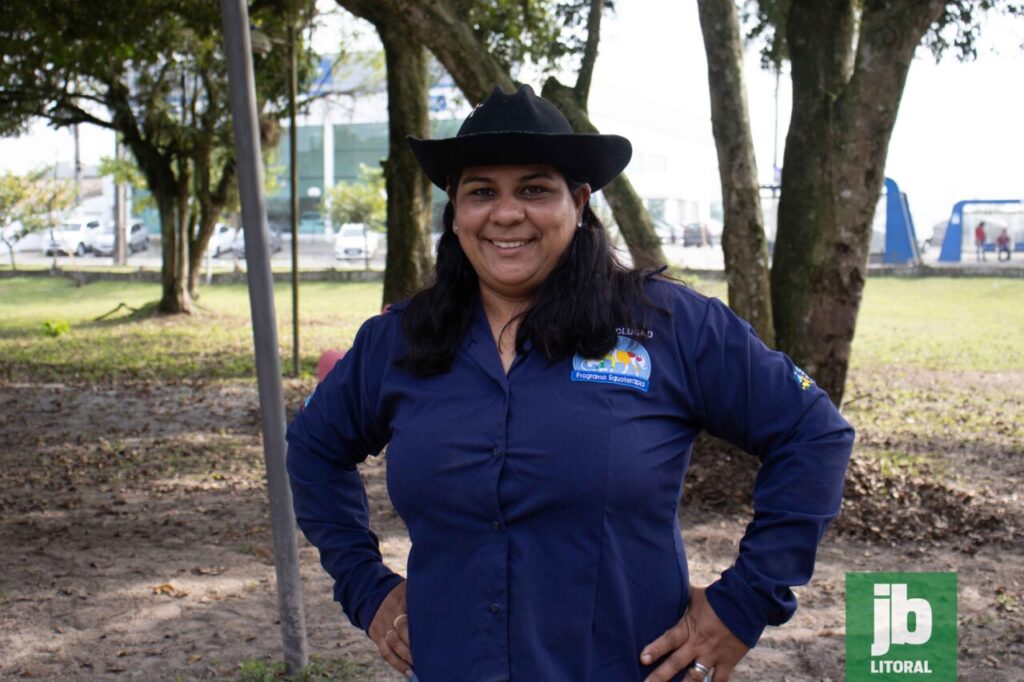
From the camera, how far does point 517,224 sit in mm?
2576

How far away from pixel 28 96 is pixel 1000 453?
710 inches

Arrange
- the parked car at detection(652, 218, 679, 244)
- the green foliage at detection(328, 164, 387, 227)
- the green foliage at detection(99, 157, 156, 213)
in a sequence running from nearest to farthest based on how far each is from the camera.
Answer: the green foliage at detection(99, 157, 156, 213), the parked car at detection(652, 218, 679, 244), the green foliage at detection(328, 164, 387, 227)

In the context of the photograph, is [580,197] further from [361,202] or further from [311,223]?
[311,223]

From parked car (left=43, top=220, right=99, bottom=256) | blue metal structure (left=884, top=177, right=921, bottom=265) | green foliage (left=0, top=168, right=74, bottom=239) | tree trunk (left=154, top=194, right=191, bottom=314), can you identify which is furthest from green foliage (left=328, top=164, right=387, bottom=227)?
tree trunk (left=154, top=194, right=191, bottom=314)

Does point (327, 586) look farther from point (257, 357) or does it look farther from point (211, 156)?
point (211, 156)

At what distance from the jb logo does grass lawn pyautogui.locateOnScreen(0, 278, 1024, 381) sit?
11.6m

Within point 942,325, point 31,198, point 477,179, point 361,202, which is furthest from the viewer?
point 361,202

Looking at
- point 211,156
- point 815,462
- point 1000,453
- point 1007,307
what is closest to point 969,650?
point 815,462

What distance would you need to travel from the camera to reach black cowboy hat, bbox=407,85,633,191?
2.54 meters

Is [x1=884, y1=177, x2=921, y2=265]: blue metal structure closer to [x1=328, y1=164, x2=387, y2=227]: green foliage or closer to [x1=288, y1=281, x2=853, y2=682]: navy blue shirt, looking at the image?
[x1=328, y1=164, x2=387, y2=227]: green foliage

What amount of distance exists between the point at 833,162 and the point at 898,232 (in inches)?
986

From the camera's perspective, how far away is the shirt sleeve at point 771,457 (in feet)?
7.71

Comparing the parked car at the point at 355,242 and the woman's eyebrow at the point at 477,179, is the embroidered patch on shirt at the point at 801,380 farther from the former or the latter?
the parked car at the point at 355,242

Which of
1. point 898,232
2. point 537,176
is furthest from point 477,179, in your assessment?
point 898,232
